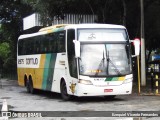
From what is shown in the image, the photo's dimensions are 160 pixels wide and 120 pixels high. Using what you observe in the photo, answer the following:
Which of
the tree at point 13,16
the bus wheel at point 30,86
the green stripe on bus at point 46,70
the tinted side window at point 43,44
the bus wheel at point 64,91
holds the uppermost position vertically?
the tree at point 13,16

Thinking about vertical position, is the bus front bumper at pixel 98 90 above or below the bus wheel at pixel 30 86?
above

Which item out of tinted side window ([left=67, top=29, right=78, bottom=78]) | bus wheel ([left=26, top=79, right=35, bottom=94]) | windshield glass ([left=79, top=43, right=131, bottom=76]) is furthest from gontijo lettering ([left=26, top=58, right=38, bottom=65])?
windshield glass ([left=79, top=43, right=131, bottom=76])

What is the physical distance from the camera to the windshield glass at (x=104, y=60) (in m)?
18.4

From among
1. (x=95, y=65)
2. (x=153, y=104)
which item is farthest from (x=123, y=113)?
(x=95, y=65)

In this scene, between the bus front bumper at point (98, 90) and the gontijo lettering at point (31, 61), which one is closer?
the bus front bumper at point (98, 90)

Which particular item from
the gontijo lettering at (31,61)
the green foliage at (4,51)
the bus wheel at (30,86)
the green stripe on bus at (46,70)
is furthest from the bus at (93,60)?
the green foliage at (4,51)

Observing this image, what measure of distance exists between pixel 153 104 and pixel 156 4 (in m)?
14.3

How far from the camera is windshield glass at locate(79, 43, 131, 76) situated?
1842cm

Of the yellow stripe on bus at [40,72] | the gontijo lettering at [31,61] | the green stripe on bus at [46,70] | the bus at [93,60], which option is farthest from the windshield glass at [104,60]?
the gontijo lettering at [31,61]

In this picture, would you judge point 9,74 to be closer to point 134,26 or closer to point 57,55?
point 134,26

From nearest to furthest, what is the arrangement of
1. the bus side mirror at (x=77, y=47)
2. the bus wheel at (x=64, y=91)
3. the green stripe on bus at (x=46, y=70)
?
1. the bus side mirror at (x=77, y=47)
2. the bus wheel at (x=64, y=91)
3. the green stripe on bus at (x=46, y=70)

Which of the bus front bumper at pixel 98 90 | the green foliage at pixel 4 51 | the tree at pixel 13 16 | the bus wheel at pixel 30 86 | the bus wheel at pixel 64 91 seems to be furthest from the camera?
the green foliage at pixel 4 51

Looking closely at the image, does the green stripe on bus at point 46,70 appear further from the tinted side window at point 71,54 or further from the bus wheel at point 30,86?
the tinted side window at point 71,54

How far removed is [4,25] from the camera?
172 ft
